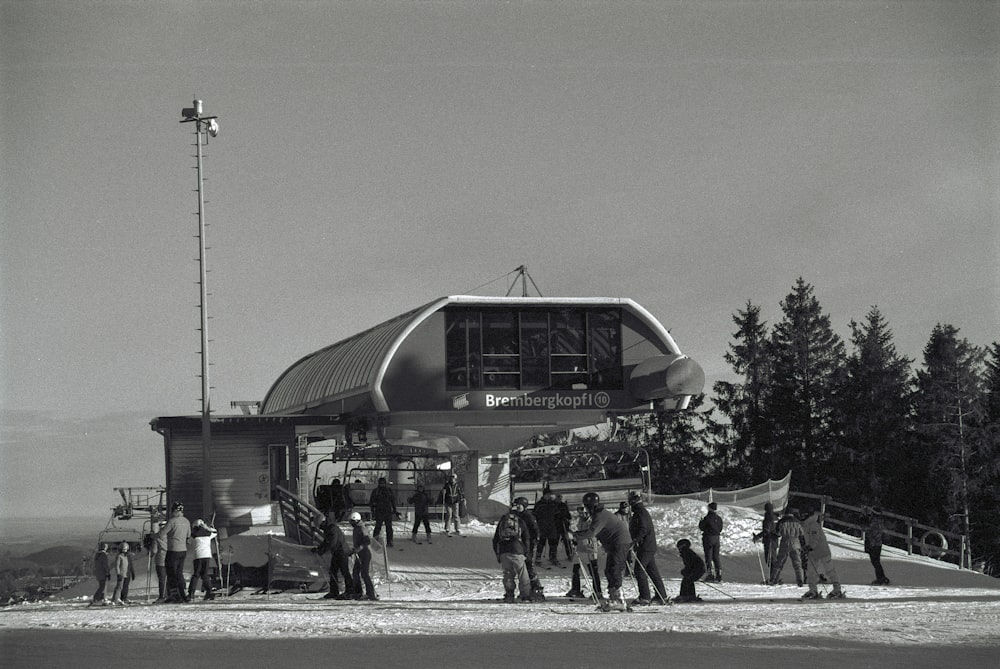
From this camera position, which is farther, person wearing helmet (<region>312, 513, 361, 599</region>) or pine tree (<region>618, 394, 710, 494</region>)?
pine tree (<region>618, 394, 710, 494</region>)

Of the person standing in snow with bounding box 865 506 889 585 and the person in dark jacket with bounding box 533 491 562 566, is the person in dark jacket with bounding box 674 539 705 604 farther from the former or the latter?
the person standing in snow with bounding box 865 506 889 585

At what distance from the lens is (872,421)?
56844 millimetres

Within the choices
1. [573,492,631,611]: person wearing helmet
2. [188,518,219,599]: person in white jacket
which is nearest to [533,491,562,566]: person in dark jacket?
A: [573,492,631,611]: person wearing helmet

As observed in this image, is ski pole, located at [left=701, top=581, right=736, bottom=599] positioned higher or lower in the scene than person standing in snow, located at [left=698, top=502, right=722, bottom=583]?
lower

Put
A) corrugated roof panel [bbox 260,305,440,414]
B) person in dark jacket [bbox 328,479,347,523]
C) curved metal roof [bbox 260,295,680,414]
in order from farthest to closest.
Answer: corrugated roof panel [bbox 260,305,440,414], curved metal roof [bbox 260,295,680,414], person in dark jacket [bbox 328,479,347,523]

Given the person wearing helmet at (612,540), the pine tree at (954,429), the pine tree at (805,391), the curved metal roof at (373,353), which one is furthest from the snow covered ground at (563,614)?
the pine tree at (805,391)

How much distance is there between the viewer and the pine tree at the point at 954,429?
1988 inches

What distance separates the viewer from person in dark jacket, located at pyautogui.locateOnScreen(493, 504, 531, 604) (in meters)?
18.1

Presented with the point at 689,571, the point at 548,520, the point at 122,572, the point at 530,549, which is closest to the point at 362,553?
the point at 530,549

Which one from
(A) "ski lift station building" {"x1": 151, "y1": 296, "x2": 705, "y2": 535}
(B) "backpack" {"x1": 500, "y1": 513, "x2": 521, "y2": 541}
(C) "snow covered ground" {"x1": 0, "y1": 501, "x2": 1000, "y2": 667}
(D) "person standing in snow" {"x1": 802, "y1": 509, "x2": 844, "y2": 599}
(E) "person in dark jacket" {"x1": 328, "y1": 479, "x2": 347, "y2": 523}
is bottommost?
(C) "snow covered ground" {"x1": 0, "y1": 501, "x2": 1000, "y2": 667}

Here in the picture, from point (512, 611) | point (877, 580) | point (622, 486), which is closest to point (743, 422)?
point (622, 486)

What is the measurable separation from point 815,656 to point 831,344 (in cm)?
4958

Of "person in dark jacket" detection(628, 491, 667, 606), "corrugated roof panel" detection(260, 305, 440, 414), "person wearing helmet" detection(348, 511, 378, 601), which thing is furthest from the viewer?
"corrugated roof panel" detection(260, 305, 440, 414)

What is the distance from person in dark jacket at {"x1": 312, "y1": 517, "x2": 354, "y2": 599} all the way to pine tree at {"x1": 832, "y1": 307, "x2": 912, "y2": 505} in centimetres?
3885
